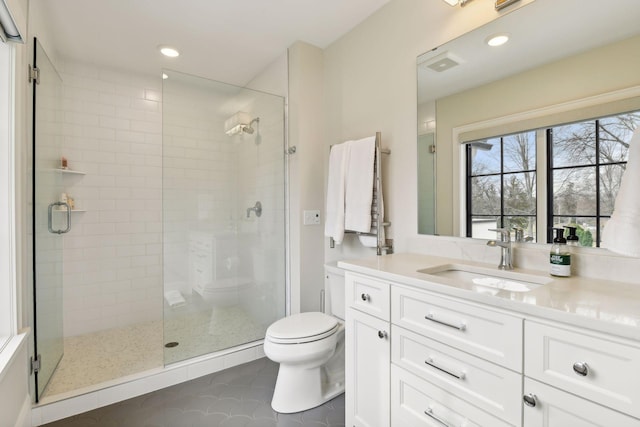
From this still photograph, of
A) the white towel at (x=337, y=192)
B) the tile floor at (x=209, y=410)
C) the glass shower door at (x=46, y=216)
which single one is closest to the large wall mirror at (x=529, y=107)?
the white towel at (x=337, y=192)

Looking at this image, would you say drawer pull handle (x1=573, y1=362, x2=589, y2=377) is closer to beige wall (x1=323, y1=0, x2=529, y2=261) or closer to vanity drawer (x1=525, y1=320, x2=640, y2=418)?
vanity drawer (x1=525, y1=320, x2=640, y2=418)

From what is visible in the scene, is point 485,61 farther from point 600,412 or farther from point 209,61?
point 209,61

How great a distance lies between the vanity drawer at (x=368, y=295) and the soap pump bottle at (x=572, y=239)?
750mm

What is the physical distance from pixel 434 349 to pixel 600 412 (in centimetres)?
47

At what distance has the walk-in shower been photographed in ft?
7.11

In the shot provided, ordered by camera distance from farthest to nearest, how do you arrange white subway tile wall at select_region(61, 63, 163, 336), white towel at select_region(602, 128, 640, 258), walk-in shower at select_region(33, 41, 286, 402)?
white subway tile wall at select_region(61, 63, 163, 336), walk-in shower at select_region(33, 41, 286, 402), white towel at select_region(602, 128, 640, 258)

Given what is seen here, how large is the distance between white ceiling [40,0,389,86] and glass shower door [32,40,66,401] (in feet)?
1.33

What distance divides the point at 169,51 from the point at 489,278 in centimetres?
283

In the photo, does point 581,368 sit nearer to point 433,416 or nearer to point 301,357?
point 433,416

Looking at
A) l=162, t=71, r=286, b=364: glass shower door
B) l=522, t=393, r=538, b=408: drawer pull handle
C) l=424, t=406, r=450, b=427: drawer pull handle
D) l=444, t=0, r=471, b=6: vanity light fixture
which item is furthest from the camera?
l=162, t=71, r=286, b=364: glass shower door

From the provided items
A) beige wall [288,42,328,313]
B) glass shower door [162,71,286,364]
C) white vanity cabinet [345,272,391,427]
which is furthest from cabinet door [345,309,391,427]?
glass shower door [162,71,286,364]

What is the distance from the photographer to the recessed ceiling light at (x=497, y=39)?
1524mm

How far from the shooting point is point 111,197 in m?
2.93

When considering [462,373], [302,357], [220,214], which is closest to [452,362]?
[462,373]
